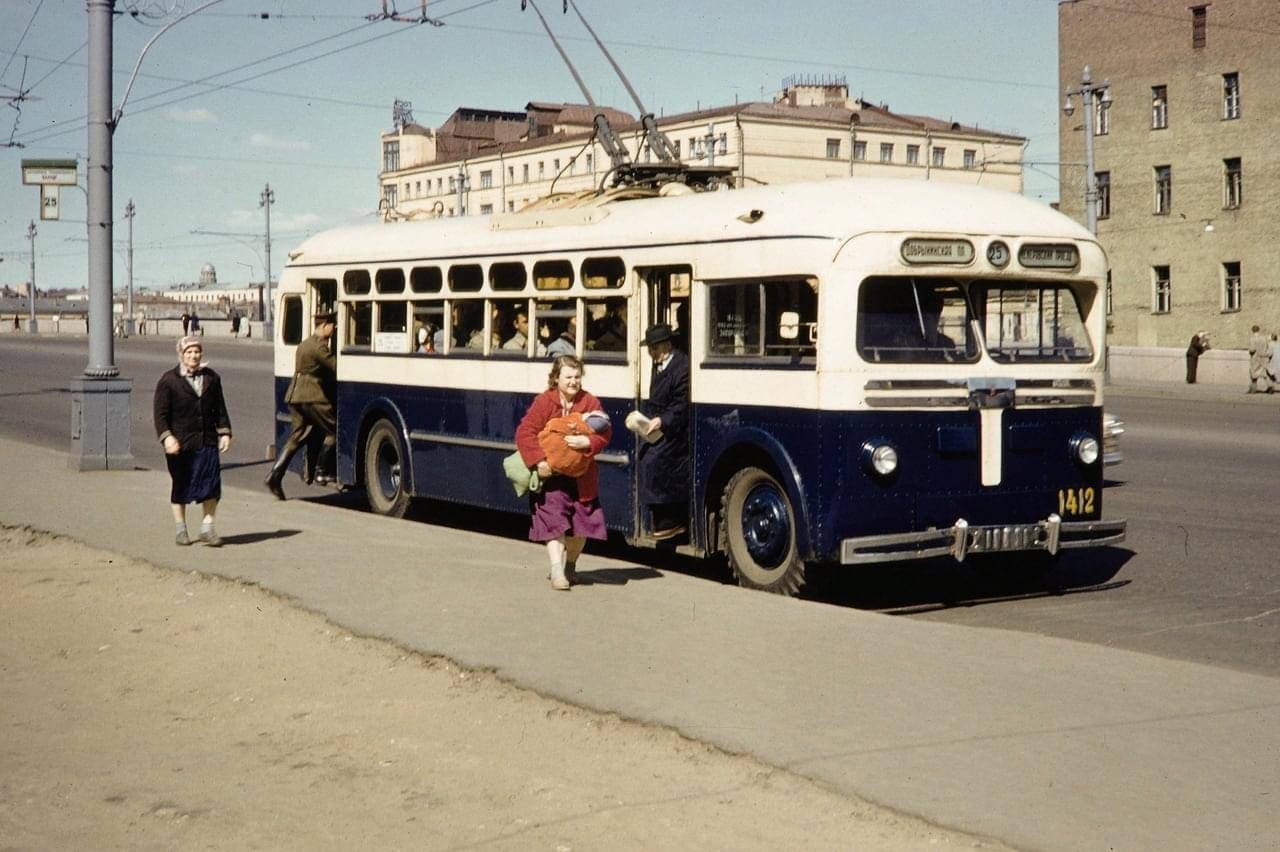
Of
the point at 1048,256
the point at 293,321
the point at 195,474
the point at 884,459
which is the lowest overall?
the point at 195,474

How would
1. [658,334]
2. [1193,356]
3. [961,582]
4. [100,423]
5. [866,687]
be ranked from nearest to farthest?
[866,687] < [658,334] < [961,582] < [100,423] < [1193,356]

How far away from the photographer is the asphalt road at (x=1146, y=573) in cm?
1030

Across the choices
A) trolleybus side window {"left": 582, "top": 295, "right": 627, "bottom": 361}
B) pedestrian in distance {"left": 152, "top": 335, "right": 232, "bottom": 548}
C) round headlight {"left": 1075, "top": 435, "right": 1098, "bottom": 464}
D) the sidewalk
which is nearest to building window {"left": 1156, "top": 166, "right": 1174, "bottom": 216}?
trolleybus side window {"left": 582, "top": 295, "right": 627, "bottom": 361}

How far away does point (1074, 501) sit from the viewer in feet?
38.0

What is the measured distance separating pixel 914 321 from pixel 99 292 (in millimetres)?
11502

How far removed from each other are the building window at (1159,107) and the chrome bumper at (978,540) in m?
55.0

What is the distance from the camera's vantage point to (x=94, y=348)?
19234mm

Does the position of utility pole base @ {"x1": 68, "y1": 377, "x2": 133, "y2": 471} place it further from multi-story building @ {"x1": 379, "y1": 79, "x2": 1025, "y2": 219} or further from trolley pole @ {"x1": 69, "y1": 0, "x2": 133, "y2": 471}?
multi-story building @ {"x1": 379, "y1": 79, "x2": 1025, "y2": 219}

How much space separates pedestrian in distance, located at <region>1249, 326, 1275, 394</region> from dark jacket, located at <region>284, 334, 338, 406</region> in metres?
27.4

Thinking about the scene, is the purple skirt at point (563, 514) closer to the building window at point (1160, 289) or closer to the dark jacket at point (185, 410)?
the dark jacket at point (185, 410)

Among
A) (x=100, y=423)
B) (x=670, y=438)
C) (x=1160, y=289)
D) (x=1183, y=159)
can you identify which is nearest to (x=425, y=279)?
(x=670, y=438)

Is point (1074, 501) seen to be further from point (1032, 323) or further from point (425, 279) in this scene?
point (425, 279)

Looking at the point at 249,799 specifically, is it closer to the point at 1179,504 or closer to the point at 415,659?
the point at 415,659

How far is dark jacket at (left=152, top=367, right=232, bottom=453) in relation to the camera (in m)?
12.6
